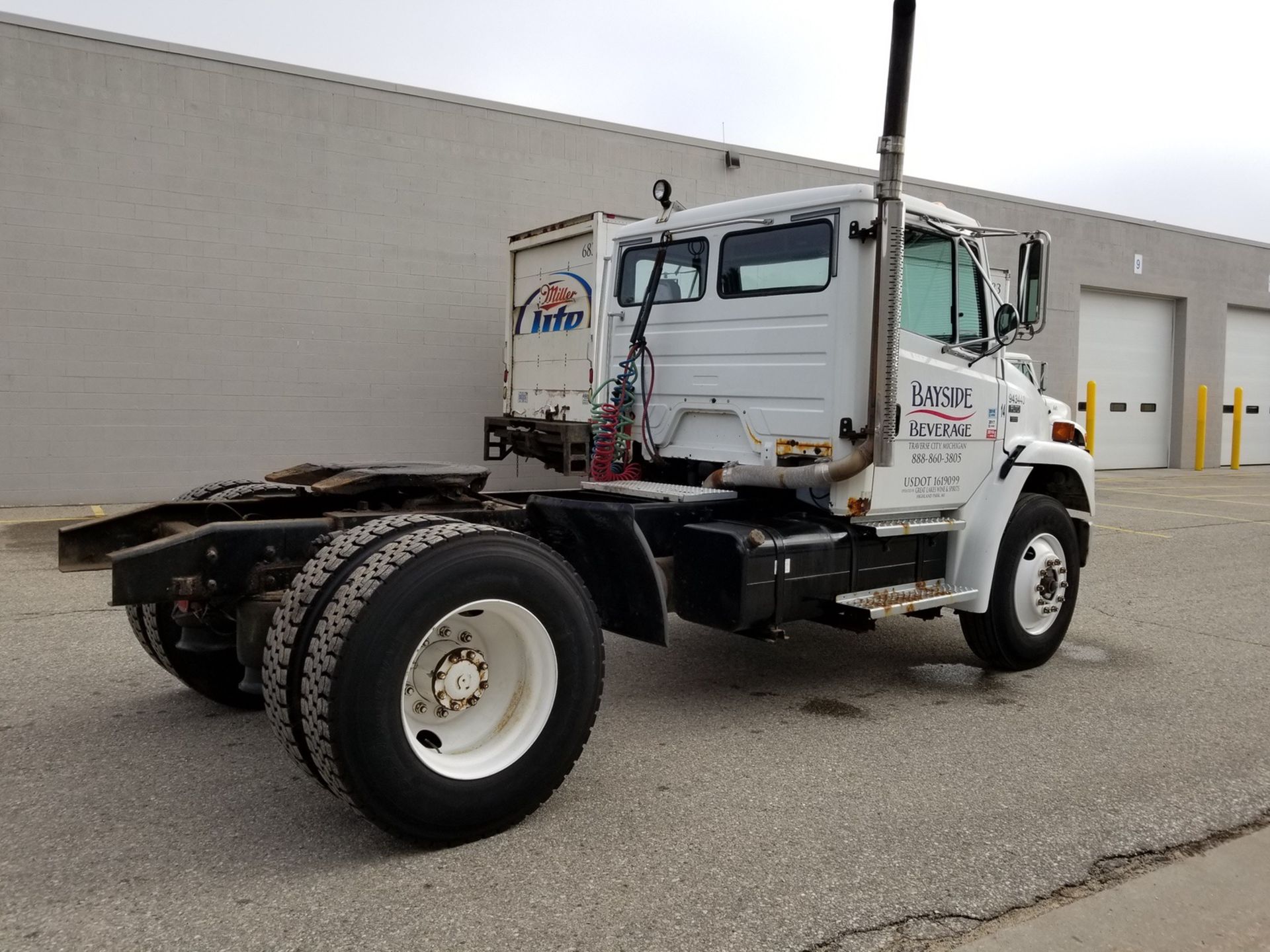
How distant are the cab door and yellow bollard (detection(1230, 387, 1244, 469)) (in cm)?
2150

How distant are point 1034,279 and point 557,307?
665 centimetres

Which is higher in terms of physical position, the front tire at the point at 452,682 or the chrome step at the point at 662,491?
the chrome step at the point at 662,491

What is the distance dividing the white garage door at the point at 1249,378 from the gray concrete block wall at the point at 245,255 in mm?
16327

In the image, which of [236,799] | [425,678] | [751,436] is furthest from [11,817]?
[751,436]

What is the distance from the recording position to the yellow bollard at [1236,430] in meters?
24.2

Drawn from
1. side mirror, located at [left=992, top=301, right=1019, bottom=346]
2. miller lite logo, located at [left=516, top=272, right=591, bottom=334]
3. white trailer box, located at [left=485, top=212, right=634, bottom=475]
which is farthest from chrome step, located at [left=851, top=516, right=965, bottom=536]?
miller lite logo, located at [left=516, top=272, right=591, bottom=334]

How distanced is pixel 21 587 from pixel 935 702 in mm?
6510

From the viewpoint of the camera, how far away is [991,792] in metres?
4.26

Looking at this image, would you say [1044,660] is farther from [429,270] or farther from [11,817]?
[429,270]

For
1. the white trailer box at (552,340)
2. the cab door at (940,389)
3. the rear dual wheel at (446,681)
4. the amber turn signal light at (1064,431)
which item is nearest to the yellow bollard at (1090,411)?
the white trailer box at (552,340)

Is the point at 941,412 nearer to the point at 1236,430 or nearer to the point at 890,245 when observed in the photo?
the point at 890,245

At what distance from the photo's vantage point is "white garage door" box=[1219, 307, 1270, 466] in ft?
80.3

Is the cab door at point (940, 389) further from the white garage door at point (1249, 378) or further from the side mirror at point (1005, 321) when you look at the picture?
the white garage door at point (1249, 378)

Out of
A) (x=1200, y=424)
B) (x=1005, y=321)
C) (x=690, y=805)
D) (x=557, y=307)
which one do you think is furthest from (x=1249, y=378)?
(x=690, y=805)
